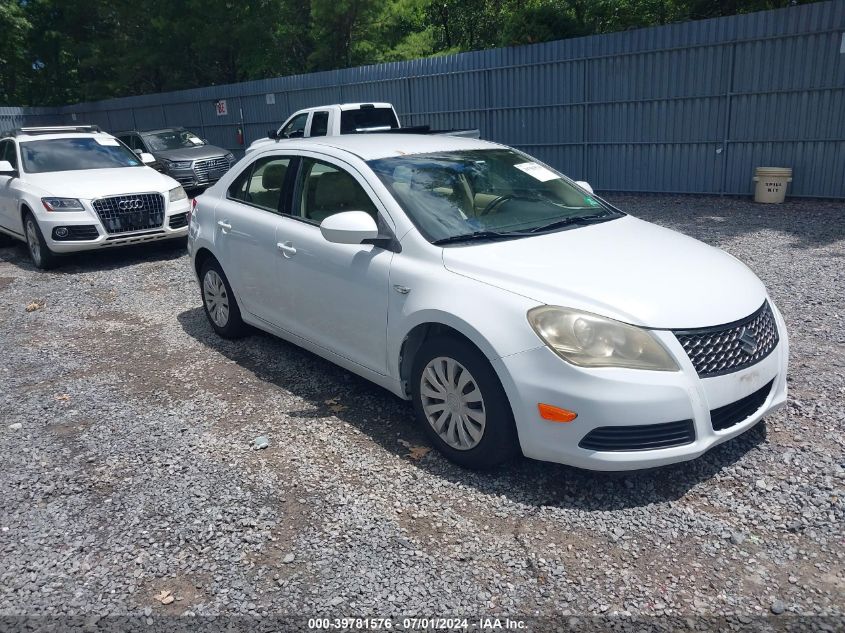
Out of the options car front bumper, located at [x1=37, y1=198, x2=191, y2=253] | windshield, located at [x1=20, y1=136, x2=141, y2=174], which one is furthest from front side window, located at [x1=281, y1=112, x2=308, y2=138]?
car front bumper, located at [x1=37, y1=198, x2=191, y2=253]

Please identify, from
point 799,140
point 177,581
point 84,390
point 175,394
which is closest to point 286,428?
point 175,394

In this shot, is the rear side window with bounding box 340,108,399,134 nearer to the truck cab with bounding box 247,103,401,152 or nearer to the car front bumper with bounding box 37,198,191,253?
the truck cab with bounding box 247,103,401,152

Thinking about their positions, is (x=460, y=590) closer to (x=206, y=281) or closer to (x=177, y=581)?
(x=177, y=581)

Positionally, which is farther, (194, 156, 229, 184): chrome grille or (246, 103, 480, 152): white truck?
(194, 156, 229, 184): chrome grille

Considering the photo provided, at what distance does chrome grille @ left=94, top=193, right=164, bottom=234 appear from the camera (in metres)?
9.27

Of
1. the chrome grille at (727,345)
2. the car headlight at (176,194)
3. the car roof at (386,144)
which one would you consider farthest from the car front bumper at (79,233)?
the chrome grille at (727,345)

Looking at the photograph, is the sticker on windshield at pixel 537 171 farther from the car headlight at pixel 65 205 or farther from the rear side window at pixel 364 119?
the rear side window at pixel 364 119

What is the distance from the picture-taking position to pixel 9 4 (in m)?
31.6

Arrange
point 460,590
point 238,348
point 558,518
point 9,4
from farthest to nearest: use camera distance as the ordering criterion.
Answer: point 9,4 < point 238,348 < point 558,518 < point 460,590

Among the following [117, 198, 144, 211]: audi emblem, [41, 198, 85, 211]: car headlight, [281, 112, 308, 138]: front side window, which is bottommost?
[117, 198, 144, 211]: audi emblem

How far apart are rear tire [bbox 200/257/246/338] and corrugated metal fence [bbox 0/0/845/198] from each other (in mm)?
9311

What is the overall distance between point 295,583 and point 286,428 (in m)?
1.56

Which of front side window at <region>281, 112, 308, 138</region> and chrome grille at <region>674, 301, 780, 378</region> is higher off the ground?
front side window at <region>281, 112, 308, 138</region>

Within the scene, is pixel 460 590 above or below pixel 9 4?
below
